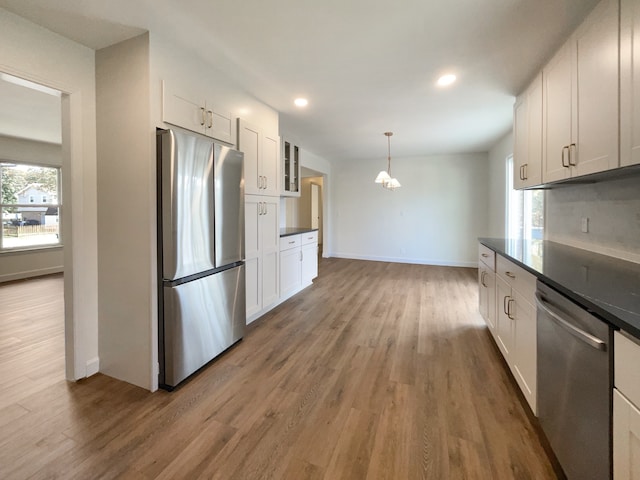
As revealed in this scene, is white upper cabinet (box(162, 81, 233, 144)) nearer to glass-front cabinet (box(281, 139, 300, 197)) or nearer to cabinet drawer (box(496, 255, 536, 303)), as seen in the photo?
glass-front cabinet (box(281, 139, 300, 197))

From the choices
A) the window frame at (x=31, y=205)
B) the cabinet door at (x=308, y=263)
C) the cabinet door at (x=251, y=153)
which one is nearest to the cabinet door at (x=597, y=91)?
the cabinet door at (x=251, y=153)

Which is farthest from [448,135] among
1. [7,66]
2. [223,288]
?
[7,66]

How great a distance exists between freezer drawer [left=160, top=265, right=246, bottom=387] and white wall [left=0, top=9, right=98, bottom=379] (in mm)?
626

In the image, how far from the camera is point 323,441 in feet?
4.96

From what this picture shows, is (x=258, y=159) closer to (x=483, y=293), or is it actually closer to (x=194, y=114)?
(x=194, y=114)

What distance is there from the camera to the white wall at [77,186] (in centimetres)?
187

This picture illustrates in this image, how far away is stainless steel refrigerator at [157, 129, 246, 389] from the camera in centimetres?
190

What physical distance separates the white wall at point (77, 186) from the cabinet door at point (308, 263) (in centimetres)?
270

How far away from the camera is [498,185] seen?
5.10 m

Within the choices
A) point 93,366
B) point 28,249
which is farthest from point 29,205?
point 93,366

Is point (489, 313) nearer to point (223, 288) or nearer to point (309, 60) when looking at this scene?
point (223, 288)

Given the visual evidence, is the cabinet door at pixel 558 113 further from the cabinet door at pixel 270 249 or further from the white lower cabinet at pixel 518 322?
the cabinet door at pixel 270 249

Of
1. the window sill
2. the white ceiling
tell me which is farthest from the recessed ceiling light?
the window sill

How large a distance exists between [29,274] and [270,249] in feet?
16.4
